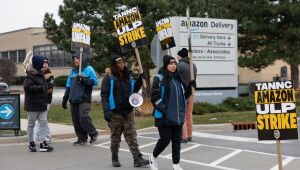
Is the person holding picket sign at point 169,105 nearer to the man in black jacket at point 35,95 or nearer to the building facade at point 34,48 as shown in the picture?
the man in black jacket at point 35,95

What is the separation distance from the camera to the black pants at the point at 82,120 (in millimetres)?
11555

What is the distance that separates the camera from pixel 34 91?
35.2 ft

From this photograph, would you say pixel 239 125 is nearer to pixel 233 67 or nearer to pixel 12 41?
pixel 233 67

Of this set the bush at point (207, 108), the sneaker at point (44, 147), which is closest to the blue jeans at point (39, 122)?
the sneaker at point (44, 147)

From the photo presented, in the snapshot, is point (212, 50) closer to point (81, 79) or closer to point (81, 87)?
point (81, 87)

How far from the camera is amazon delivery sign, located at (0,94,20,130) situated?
12.7 meters

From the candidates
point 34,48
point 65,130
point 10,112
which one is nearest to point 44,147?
point 10,112

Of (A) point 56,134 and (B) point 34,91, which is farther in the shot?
(A) point 56,134

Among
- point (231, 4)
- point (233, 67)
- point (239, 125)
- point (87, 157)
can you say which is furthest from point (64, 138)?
point (231, 4)

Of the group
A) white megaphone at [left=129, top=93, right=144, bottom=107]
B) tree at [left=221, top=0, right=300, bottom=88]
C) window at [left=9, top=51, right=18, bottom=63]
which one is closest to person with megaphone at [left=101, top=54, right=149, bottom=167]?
white megaphone at [left=129, top=93, right=144, bottom=107]

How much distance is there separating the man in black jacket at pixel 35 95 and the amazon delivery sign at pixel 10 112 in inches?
72.3

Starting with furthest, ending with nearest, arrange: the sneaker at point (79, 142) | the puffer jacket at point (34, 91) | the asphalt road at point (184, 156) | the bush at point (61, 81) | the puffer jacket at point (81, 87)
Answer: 1. the bush at point (61, 81)
2. the sneaker at point (79, 142)
3. the puffer jacket at point (81, 87)
4. the puffer jacket at point (34, 91)
5. the asphalt road at point (184, 156)

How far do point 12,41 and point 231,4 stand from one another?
50428mm

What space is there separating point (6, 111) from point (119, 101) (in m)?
4.64
